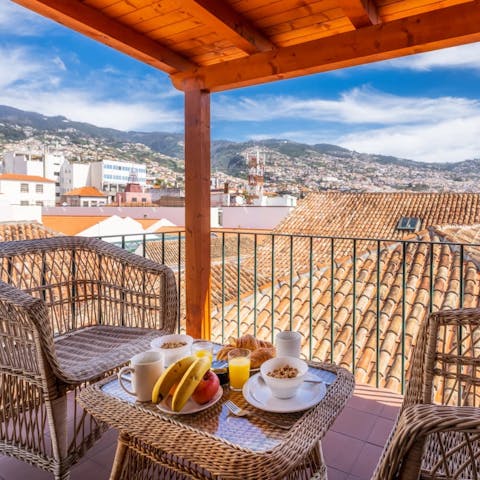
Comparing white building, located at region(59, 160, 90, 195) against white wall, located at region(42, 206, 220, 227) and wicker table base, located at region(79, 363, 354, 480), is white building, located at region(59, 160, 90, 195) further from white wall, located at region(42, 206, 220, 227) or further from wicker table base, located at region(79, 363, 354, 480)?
wicker table base, located at region(79, 363, 354, 480)

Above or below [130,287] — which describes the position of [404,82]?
above

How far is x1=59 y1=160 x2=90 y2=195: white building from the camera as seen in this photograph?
25234mm

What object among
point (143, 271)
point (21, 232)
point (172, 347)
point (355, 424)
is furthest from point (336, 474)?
point (21, 232)

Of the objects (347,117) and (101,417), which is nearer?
(101,417)

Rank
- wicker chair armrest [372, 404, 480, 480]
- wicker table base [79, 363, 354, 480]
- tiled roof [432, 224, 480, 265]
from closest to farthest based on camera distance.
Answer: wicker chair armrest [372, 404, 480, 480], wicker table base [79, 363, 354, 480], tiled roof [432, 224, 480, 265]

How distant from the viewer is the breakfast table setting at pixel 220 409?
0.99m

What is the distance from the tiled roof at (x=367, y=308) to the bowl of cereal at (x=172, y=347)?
69.5 inches

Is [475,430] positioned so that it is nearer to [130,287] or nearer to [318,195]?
[130,287]

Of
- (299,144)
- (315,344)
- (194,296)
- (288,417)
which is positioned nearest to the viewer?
(288,417)

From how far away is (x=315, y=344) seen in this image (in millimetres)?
3746

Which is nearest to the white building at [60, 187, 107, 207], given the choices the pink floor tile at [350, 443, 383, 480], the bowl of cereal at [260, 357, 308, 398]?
the pink floor tile at [350, 443, 383, 480]

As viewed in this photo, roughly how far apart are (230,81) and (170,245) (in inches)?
457

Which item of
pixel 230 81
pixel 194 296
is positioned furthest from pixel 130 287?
pixel 230 81

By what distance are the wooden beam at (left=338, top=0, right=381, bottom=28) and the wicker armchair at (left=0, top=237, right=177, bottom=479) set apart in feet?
5.58
